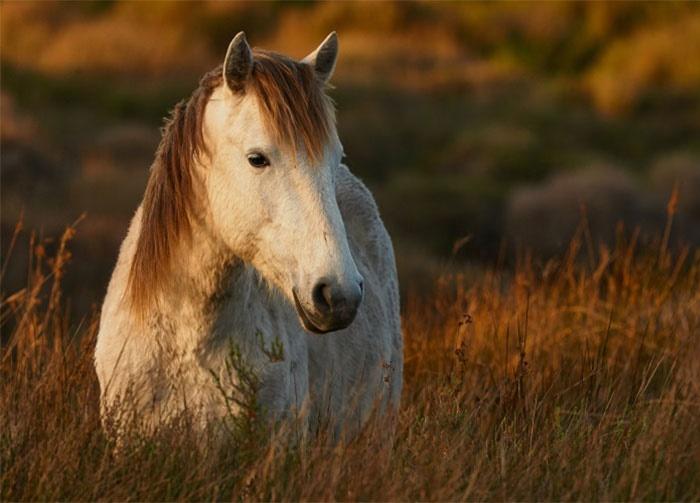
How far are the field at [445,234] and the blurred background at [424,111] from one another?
0.24 ft

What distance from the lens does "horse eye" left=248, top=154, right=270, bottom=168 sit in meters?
3.72

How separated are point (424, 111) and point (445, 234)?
8.16m

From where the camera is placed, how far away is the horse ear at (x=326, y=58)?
13.4 feet

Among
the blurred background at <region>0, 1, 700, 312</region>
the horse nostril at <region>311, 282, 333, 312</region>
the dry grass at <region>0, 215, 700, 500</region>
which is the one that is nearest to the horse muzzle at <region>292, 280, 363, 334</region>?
the horse nostril at <region>311, 282, 333, 312</region>

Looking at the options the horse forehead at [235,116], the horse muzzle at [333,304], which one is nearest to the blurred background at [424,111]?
the horse forehead at [235,116]

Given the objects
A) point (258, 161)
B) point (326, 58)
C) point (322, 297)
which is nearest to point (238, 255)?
point (258, 161)

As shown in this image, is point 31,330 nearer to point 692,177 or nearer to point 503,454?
point 503,454

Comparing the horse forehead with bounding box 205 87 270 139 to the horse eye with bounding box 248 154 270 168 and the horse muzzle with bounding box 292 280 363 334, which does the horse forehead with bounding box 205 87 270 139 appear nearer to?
the horse eye with bounding box 248 154 270 168

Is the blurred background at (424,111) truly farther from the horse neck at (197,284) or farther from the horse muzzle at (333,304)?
the horse muzzle at (333,304)

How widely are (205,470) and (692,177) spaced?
16.5m

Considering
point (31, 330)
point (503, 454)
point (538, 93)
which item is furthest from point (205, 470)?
point (538, 93)

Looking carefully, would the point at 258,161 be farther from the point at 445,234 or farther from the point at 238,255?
the point at 445,234

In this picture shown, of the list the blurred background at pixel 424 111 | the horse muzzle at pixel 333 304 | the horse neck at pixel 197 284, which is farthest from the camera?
the blurred background at pixel 424 111

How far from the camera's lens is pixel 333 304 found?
347cm
